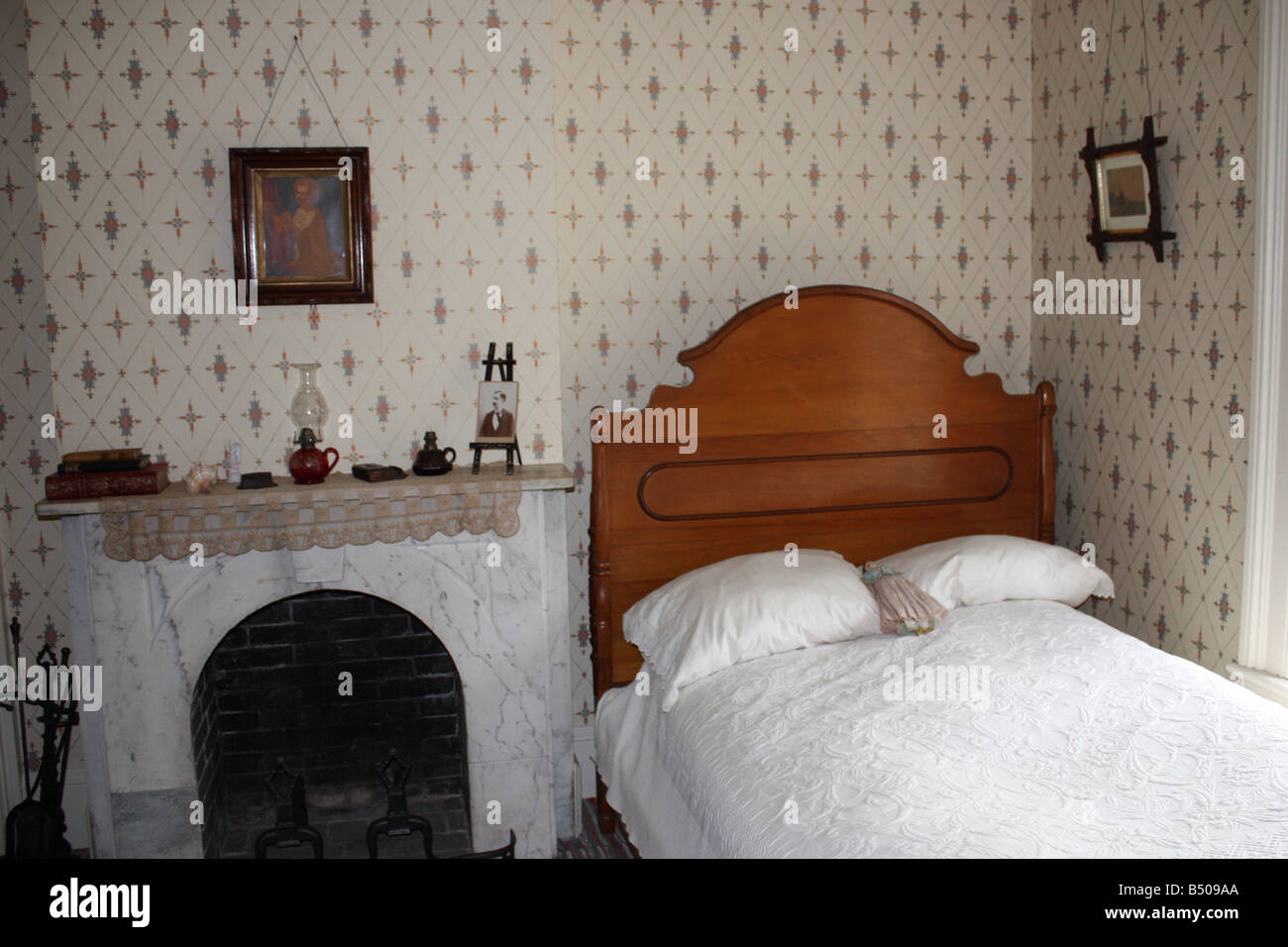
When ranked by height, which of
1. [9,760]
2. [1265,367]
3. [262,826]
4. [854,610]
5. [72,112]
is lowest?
[262,826]

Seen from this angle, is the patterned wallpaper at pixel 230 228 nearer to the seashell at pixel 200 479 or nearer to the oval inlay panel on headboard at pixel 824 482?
the seashell at pixel 200 479

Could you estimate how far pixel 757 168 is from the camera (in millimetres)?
3762

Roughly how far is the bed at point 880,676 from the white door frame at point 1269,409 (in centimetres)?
28

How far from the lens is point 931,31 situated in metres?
3.84

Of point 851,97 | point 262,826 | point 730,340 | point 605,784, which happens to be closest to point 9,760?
point 262,826

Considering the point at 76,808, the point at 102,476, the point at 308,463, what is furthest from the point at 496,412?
the point at 76,808

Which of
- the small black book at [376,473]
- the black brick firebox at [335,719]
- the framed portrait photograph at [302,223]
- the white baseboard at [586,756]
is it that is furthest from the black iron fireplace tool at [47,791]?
the white baseboard at [586,756]

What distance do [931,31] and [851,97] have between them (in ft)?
1.29

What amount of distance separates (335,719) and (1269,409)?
10.0 ft

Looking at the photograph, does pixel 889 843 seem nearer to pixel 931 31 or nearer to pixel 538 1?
pixel 538 1

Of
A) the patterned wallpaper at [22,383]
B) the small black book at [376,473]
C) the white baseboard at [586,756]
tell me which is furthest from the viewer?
the white baseboard at [586,756]

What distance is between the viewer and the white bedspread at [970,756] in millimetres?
2109

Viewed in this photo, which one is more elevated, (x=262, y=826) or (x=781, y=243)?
(x=781, y=243)

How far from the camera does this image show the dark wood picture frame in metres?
3.27
